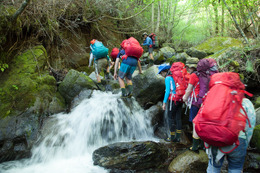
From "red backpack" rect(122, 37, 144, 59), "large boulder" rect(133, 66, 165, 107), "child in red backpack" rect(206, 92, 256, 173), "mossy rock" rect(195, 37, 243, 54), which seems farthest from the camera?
"mossy rock" rect(195, 37, 243, 54)

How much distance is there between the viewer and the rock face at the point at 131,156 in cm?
414

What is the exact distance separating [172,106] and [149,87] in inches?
60.8

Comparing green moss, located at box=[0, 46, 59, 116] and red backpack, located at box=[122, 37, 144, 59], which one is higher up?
red backpack, located at box=[122, 37, 144, 59]

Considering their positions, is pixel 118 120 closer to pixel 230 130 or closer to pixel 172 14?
pixel 230 130

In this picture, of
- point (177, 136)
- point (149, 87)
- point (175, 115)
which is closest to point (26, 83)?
point (149, 87)

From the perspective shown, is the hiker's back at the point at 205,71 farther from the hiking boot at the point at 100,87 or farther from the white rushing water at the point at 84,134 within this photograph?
the hiking boot at the point at 100,87

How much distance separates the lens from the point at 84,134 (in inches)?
207

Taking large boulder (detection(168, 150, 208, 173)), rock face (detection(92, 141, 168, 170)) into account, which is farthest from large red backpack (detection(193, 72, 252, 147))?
rock face (detection(92, 141, 168, 170))

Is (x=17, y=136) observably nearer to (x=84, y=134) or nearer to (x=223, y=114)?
(x=84, y=134)

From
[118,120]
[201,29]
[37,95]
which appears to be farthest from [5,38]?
[201,29]

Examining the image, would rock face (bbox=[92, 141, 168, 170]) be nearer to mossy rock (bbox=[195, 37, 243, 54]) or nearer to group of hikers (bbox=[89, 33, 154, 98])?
group of hikers (bbox=[89, 33, 154, 98])

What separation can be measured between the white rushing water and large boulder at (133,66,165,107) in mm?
345

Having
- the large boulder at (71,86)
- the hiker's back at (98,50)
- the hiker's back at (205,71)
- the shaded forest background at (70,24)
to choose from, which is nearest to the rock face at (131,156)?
the hiker's back at (205,71)

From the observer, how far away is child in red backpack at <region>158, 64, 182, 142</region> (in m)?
4.62
